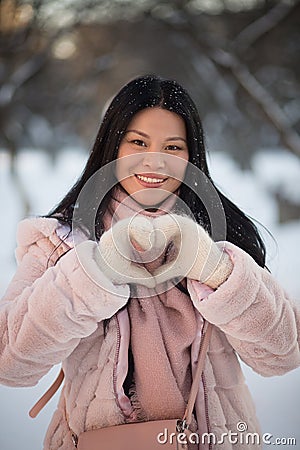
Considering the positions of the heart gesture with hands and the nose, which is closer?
the heart gesture with hands

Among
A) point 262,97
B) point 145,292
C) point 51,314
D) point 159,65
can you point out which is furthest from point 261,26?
point 51,314

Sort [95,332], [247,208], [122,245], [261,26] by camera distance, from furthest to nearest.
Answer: [261,26] < [247,208] < [95,332] < [122,245]

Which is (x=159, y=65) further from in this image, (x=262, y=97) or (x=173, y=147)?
(x=173, y=147)

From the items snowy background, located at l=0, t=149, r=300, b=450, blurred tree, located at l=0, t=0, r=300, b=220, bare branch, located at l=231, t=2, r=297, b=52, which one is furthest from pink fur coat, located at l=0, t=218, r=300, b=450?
bare branch, located at l=231, t=2, r=297, b=52

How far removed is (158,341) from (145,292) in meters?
0.06

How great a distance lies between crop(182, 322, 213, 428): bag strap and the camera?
0.73 m

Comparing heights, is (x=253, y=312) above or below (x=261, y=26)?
below

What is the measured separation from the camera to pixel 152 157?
2.62ft

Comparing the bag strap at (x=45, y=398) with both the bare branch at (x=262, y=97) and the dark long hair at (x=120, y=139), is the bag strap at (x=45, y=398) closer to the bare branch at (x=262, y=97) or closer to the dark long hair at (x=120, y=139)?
the dark long hair at (x=120, y=139)

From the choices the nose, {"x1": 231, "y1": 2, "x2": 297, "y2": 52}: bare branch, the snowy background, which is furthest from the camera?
{"x1": 231, "y1": 2, "x2": 297, "y2": 52}: bare branch

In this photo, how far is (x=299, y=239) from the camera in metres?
1.89

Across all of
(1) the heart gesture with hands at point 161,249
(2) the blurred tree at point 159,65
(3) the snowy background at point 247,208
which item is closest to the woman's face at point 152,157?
(1) the heart gesture with hands at point 161,249

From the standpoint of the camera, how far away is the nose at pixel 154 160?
0.80 metres

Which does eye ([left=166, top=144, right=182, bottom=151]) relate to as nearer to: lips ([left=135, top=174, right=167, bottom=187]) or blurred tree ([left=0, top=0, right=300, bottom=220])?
lips ([left=135, top=174, right=167, bottom=187])
